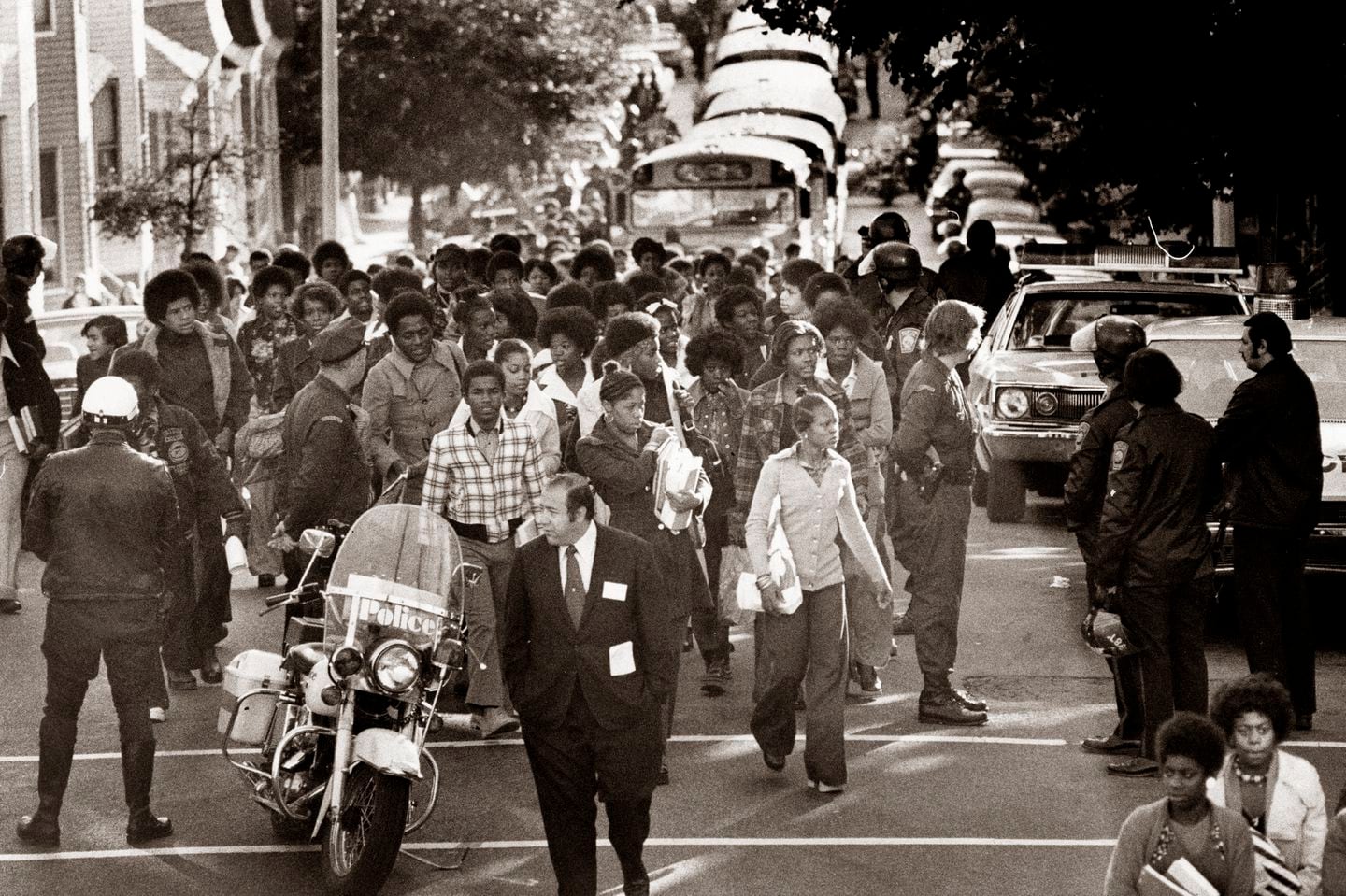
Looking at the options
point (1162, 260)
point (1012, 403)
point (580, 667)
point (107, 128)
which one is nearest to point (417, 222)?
point (107, 128)

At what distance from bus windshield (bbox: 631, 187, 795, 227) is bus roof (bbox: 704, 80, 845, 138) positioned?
968cm

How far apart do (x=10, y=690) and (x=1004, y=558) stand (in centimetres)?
690

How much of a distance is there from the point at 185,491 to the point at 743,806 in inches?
131

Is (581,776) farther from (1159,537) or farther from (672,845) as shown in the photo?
(1159,537)

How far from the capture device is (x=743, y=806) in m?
9.46

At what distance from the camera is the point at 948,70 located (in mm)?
15039

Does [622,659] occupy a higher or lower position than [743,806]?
higher

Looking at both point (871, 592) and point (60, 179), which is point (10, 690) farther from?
point (60, 179)

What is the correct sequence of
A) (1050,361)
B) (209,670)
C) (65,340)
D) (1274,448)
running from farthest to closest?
(65,340) → (1050,361) → (209,670) → (1274,448)

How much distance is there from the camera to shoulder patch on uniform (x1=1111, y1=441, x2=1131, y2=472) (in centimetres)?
980

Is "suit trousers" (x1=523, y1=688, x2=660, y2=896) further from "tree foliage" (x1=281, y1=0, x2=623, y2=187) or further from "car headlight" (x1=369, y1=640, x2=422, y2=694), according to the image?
"tree foliage" (x1=281, y1=0, x2=623, y2=187)

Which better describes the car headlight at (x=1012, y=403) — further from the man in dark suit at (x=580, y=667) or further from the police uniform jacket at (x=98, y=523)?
the man in dark suit at (x=580, y=667)

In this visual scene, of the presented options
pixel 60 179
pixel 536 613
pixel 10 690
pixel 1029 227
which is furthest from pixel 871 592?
pixel 1029 227

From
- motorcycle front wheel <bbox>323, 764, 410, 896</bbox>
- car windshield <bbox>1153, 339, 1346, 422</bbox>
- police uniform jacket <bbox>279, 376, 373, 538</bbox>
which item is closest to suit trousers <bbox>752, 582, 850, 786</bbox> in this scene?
police uniform jacket <bbox>279, 376, 373, 538</bbox>
